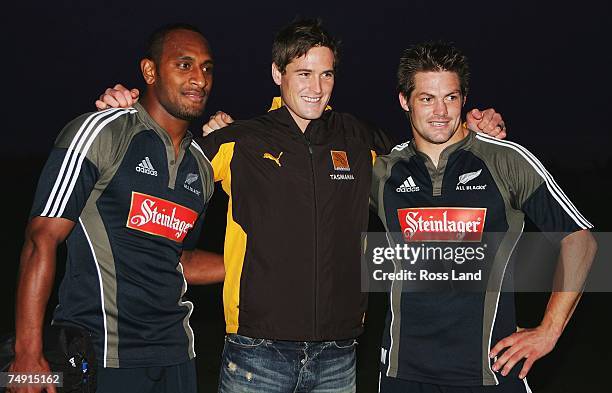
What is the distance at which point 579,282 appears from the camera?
3.67 metres

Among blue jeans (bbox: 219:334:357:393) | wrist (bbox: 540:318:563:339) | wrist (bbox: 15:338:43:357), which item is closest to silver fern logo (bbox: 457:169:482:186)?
wrist (bbox: 540:318:563:339)

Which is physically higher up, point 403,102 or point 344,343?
point 403,102

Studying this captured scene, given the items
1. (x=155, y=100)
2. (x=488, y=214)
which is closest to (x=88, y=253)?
(x=155, y=100)

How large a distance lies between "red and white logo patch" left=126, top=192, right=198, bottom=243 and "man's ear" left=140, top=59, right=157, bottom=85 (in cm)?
70

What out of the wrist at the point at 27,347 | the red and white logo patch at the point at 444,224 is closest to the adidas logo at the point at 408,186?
the red and white logo patch at the point at 444,224

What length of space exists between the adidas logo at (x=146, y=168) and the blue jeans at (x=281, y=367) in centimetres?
96

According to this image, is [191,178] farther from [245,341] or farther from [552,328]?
[552,328]

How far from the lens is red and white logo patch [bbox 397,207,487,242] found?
3.86 m

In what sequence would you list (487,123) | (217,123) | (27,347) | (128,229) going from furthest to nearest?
(217,123), (487,123), (128,229), (27,347)

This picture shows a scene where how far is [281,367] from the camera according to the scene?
381cm

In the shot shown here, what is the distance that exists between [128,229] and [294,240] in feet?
2.75

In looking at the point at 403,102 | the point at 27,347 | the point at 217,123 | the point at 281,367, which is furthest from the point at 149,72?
the point at 281,367

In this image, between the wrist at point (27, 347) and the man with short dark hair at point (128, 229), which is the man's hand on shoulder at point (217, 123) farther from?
the wrist at point (27, 347)

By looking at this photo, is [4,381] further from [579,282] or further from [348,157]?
[579,282]
